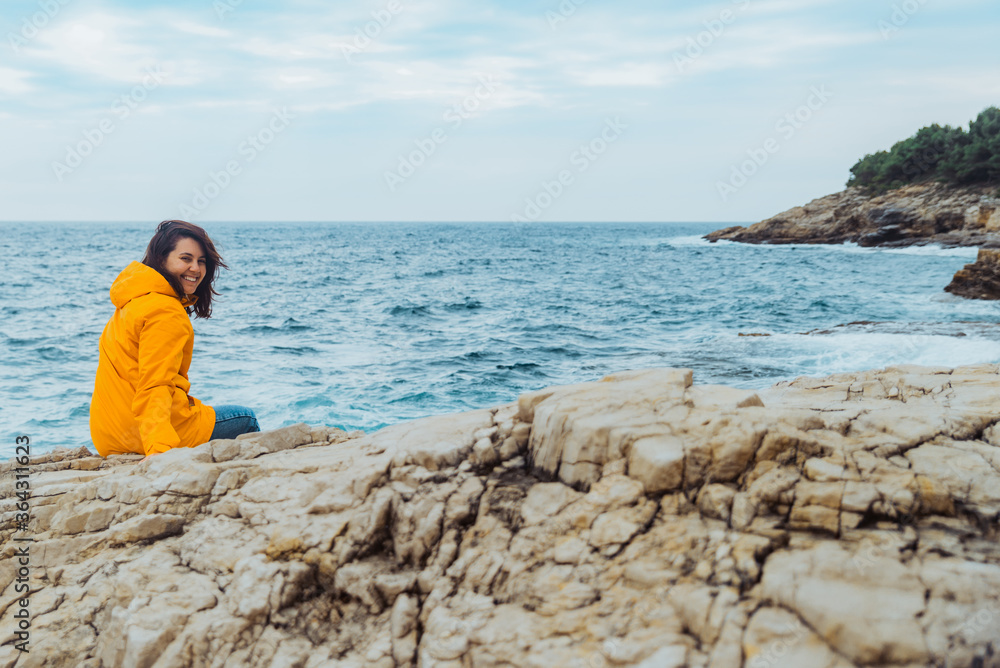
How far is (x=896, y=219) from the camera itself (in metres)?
45.2

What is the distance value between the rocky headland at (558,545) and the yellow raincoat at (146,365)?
0.37 metres

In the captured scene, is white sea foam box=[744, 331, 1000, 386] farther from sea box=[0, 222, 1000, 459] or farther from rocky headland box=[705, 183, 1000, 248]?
rocky headland box=[705, 183, 1000, 248]

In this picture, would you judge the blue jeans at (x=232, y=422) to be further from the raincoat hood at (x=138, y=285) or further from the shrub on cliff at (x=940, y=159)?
the shrub on cliff at (x=940, y=159)

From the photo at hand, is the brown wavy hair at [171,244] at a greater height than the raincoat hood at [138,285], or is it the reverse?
the brown wavy hair at [171,244]

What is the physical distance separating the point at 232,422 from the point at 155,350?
2.71 ft

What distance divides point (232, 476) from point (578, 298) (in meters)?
20.7

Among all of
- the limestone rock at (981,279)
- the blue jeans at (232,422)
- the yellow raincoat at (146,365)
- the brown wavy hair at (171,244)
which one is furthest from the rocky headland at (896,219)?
the yellow raincoat at (146,365)

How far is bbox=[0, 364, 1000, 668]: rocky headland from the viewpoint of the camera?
201cm

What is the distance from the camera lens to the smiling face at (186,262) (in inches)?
144

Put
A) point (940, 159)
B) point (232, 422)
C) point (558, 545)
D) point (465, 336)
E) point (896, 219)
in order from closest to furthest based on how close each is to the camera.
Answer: point (558, 545)
point (232, 422)
point (465, 336)
point (896, 219)
point (940, 159)

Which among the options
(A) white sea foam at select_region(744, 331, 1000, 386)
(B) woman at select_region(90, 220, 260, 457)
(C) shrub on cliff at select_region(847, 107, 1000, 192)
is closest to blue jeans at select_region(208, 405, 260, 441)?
(B) woman at select_region(90, 220, 260, 457)

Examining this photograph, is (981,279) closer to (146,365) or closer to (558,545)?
(558,545)

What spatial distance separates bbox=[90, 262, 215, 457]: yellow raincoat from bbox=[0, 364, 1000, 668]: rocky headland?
372 millimetres

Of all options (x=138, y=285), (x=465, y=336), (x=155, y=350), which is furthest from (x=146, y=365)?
(x=465, y=336)
